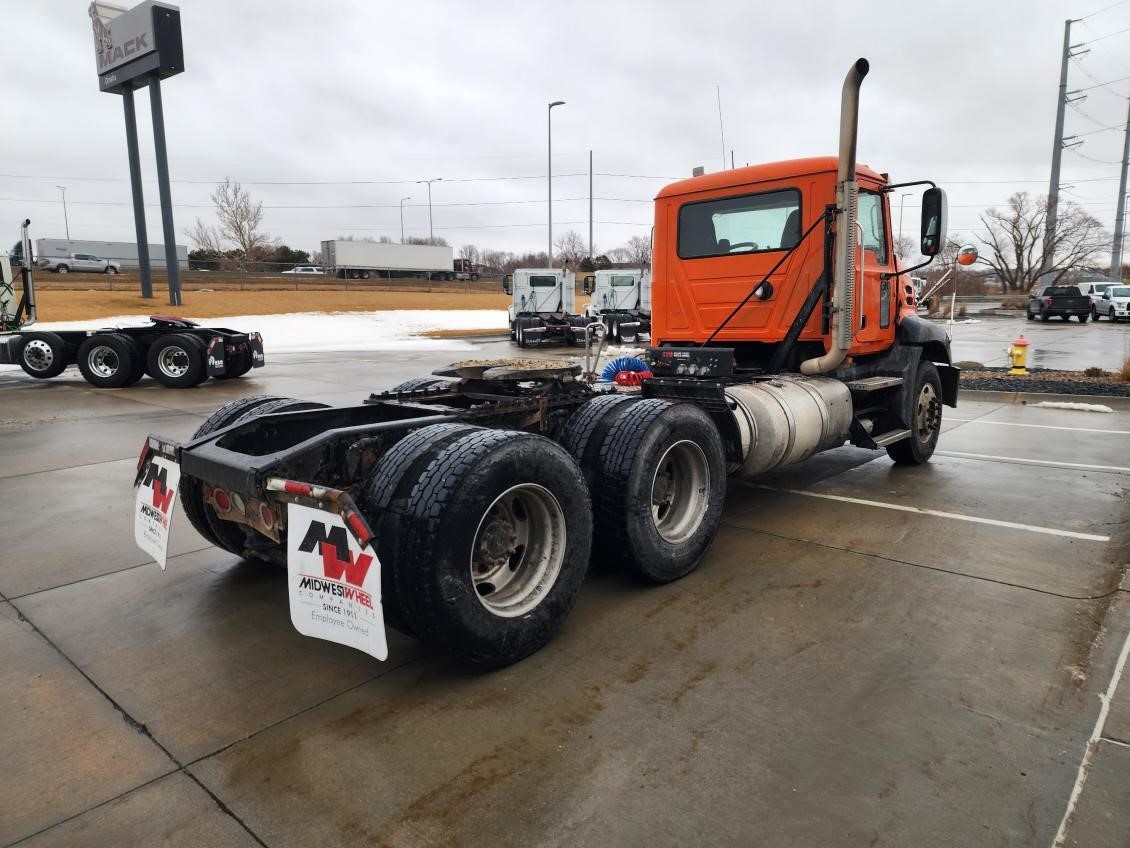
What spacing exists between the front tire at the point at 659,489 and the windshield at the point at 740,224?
205 centimetres

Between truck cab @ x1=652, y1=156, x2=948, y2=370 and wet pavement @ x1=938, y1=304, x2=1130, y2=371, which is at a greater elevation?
truck cab @ x1=652, y1=156, x2=948, y2=370

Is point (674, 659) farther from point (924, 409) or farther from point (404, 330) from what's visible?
point (404, 330)

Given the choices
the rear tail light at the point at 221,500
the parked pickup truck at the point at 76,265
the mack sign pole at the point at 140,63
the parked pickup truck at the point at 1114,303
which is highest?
the mack sign pole at the point at 140,63

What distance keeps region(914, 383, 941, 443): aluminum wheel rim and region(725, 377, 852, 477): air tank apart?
137 cm

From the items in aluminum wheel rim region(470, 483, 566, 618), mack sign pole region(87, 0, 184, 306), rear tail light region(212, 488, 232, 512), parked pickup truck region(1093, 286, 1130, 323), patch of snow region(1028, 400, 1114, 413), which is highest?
mack sign pole region(87, 0, 184, 306)

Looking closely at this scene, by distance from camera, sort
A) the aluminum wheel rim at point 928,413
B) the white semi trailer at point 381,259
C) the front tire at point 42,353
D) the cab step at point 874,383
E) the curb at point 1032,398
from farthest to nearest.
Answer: the white semi trailer at point 381,259 < the front tire at point 42,353 < the curb at point 1032,398 < the aluminum wheel rim at point 928,413 < the cab step at point 874,383

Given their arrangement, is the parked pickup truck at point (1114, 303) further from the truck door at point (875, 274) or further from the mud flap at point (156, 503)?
the mud flap at point (156, 503)

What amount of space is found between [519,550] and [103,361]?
506 inches

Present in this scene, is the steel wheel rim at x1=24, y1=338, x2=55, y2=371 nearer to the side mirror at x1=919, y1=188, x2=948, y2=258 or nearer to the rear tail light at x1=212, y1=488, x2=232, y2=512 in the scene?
the rear tail light at x1=212, y1=488, x2=232, y2=512

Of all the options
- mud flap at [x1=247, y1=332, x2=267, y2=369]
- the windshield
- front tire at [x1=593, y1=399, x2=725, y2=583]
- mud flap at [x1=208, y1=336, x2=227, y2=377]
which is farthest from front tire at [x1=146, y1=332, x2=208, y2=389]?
front tire at [x1=593, y1=399, x2=725, y2=583]

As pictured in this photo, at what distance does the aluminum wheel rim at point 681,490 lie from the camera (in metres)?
4.22

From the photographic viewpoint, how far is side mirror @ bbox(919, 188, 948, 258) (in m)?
5.43

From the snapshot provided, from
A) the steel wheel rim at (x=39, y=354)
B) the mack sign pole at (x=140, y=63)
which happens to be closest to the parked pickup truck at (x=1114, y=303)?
the steel wheel rim at (x=39, y=354)

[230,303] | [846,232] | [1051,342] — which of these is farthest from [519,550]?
[230,303]
